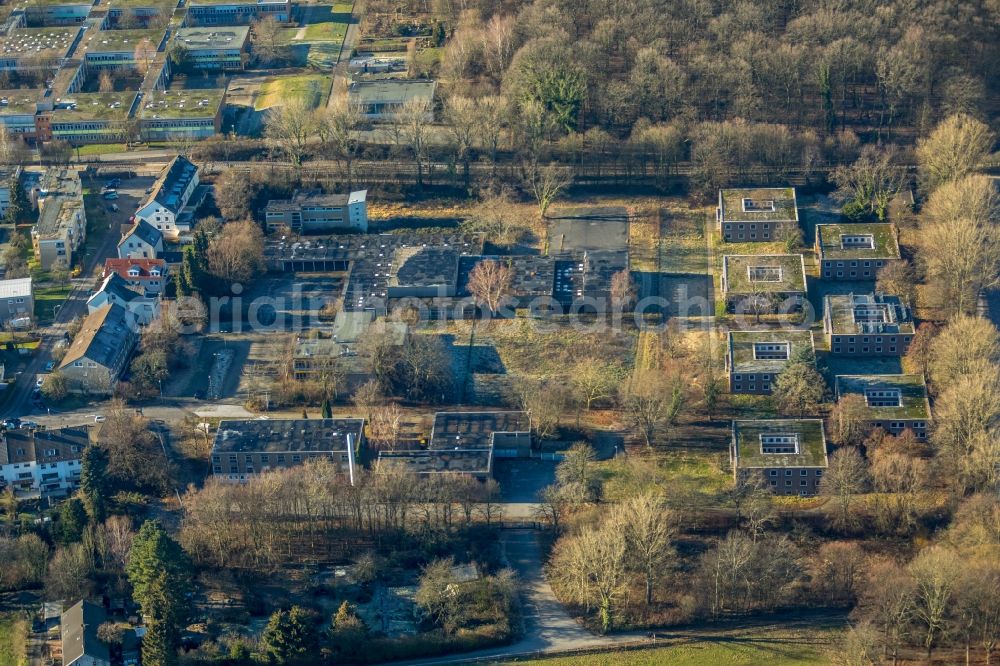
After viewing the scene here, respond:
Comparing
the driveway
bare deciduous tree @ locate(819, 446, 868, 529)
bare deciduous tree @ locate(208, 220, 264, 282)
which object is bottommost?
the driveway

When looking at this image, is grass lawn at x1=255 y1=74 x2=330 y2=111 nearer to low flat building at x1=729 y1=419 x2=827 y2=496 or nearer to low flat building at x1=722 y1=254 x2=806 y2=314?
low flat building at x1=722 y1=254 x2=806 y2=314

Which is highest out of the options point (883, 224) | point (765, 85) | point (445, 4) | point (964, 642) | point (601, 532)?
point (445, 4)

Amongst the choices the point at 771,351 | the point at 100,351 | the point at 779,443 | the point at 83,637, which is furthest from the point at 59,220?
the point at 779,443

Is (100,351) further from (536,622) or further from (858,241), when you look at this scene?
(858,241)

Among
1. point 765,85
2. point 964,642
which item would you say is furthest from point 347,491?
point 765,85

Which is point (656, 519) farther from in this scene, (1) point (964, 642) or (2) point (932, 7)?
(2) point (932, 7)

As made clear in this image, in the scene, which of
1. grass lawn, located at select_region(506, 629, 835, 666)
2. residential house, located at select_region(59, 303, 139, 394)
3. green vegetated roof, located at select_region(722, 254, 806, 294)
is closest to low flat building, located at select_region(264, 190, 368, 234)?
residential house, located at select_region(59, 303, 139, 394)
